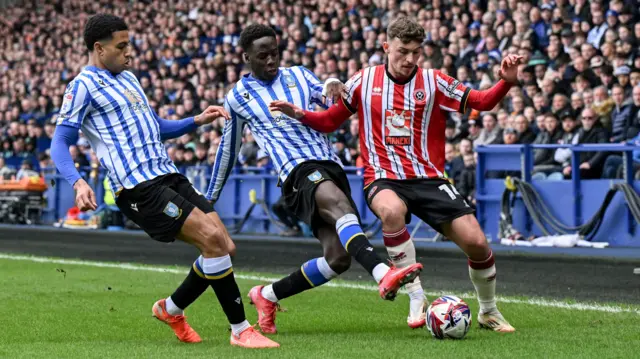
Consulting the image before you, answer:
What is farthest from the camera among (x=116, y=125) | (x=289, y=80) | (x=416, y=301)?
(x=289, y=80)

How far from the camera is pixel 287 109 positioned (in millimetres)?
7219

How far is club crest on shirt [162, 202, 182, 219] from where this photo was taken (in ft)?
21.3

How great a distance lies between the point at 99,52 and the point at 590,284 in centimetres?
597

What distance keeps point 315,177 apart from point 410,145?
717mm

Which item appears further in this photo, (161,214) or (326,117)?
(326,117)

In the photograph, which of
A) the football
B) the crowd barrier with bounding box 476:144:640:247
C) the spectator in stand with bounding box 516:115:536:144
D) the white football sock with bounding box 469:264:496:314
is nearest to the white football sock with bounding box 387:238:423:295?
the white football sock with bounding box 469:264:496:314

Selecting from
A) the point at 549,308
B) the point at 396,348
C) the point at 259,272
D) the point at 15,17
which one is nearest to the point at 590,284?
the point at 549,308

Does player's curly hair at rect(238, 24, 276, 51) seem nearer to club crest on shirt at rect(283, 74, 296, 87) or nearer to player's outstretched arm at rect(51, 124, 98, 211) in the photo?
club crest on shirt at rect(283, 74, 296, 87)

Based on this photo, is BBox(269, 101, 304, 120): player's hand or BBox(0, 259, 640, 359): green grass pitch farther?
BBox(269, 101, 304, 120): player's hand

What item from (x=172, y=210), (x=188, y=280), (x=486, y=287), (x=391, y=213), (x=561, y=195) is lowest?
(x=561, y=195)

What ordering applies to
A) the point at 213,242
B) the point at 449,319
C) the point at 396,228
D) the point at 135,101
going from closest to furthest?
the point at 449,319
the point at 213,242
the point at 135,101
the point at 396,228

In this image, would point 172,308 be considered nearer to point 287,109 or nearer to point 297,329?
point 297,329

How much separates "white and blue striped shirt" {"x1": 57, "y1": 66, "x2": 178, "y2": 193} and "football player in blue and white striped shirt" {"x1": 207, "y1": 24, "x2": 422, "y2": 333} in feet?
3.12

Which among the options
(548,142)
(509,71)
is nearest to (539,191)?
(548,142)
